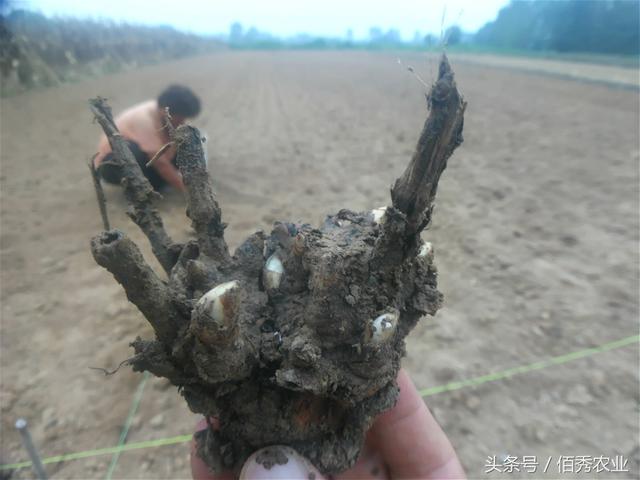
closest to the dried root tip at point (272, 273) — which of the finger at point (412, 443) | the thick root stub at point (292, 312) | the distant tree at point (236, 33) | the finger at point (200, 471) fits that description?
the thick root stub at point (292, 312)

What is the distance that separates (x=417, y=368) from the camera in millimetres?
2238

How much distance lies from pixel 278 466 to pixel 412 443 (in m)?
0.60

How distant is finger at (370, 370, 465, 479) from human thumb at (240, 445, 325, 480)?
18.0 inches

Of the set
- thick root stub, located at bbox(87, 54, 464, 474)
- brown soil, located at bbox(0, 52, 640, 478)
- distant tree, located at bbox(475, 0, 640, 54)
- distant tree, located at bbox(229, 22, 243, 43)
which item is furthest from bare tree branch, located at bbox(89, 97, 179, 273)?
distant tree, located at bbox(229, 22, 243, 43)

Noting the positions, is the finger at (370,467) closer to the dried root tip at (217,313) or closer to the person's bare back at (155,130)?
the dried root tip at (217,313)

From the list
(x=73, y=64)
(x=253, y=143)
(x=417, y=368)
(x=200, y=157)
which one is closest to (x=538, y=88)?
(x=253, y=143)

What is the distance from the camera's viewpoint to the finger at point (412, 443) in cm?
158

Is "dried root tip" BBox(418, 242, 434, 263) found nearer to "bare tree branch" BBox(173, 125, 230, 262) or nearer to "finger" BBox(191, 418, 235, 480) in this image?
"bare tree branch" BBox(173, 125, 230, 262)

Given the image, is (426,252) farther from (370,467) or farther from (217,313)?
(370,467)

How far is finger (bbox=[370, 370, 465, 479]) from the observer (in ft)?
5.17

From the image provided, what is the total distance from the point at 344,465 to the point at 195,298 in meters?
0.66

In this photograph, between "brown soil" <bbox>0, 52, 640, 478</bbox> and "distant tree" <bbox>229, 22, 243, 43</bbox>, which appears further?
"distant tree" <bbox>229, 22, 243, 43</bbox>

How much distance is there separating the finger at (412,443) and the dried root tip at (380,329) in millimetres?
649

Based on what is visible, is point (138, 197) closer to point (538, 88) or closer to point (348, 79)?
point (538, 88)
